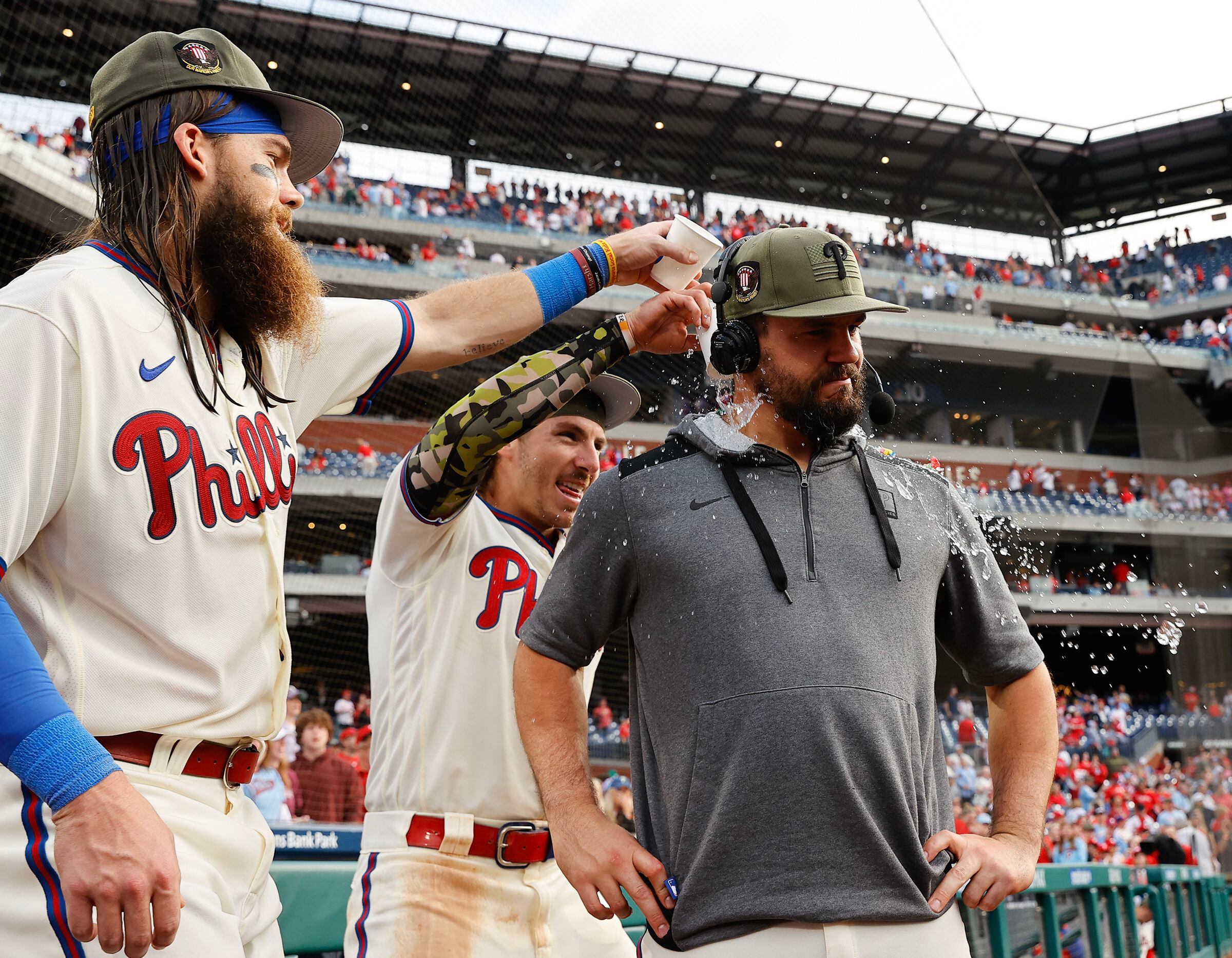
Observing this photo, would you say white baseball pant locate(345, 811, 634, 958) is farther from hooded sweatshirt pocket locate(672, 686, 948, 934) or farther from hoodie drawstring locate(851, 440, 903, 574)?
hoodie drawstring locate(851, 440, 903, 574)

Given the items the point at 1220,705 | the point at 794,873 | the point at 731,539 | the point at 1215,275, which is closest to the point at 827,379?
the point at 731,539

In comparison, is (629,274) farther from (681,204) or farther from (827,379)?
(681,204)

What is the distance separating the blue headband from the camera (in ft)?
5.81

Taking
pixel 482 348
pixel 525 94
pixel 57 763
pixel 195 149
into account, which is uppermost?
pixel 525 94

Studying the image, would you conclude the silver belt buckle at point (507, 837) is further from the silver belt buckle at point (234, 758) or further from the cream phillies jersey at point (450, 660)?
the silver belt buckle at point (234, 758)

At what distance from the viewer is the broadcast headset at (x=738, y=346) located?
191cm

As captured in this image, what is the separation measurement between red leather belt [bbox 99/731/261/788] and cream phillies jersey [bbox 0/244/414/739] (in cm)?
2

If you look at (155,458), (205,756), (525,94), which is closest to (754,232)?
(155,458)

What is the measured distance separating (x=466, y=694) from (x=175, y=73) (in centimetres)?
153

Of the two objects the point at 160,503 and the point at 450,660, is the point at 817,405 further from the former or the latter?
the point at 450,660

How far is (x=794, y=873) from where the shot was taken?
1558mm

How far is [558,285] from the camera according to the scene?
2215mm

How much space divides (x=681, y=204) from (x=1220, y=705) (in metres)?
10.1

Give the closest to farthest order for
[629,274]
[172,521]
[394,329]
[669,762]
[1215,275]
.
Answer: [172,521] < [669,762] < [394,329] < [629,274] < [1215,275]
